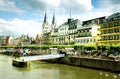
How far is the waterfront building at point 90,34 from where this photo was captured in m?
94.0

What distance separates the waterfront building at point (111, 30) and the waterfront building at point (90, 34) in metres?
5.37

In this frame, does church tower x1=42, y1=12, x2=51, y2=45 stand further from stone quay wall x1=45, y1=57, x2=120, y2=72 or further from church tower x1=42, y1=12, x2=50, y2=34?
stone quay wall x1=45, y1=57, x2=120, y2=72

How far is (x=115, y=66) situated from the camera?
51062mm

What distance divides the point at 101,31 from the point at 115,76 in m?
44.8

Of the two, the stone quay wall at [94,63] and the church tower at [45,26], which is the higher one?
the church tower at [45,26]

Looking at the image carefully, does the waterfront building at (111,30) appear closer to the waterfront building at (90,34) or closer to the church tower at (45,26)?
the waterfront building at (90,34)

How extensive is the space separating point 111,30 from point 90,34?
1414cm

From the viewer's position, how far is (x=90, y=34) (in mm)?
95812

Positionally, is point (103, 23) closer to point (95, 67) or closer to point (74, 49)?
point (74, 49)

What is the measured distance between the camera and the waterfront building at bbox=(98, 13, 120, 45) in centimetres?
7988

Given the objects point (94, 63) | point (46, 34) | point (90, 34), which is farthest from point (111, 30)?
point (46, 34)

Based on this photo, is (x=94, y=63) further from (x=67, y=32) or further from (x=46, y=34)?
(x=46, y=34)

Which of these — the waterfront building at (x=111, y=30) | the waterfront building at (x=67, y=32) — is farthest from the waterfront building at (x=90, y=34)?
the waterfront building at (x=67, y=32)

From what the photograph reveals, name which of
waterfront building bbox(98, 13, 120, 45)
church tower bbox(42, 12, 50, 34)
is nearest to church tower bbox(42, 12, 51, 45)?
church tower bbox(42, 12, 50, 34)
